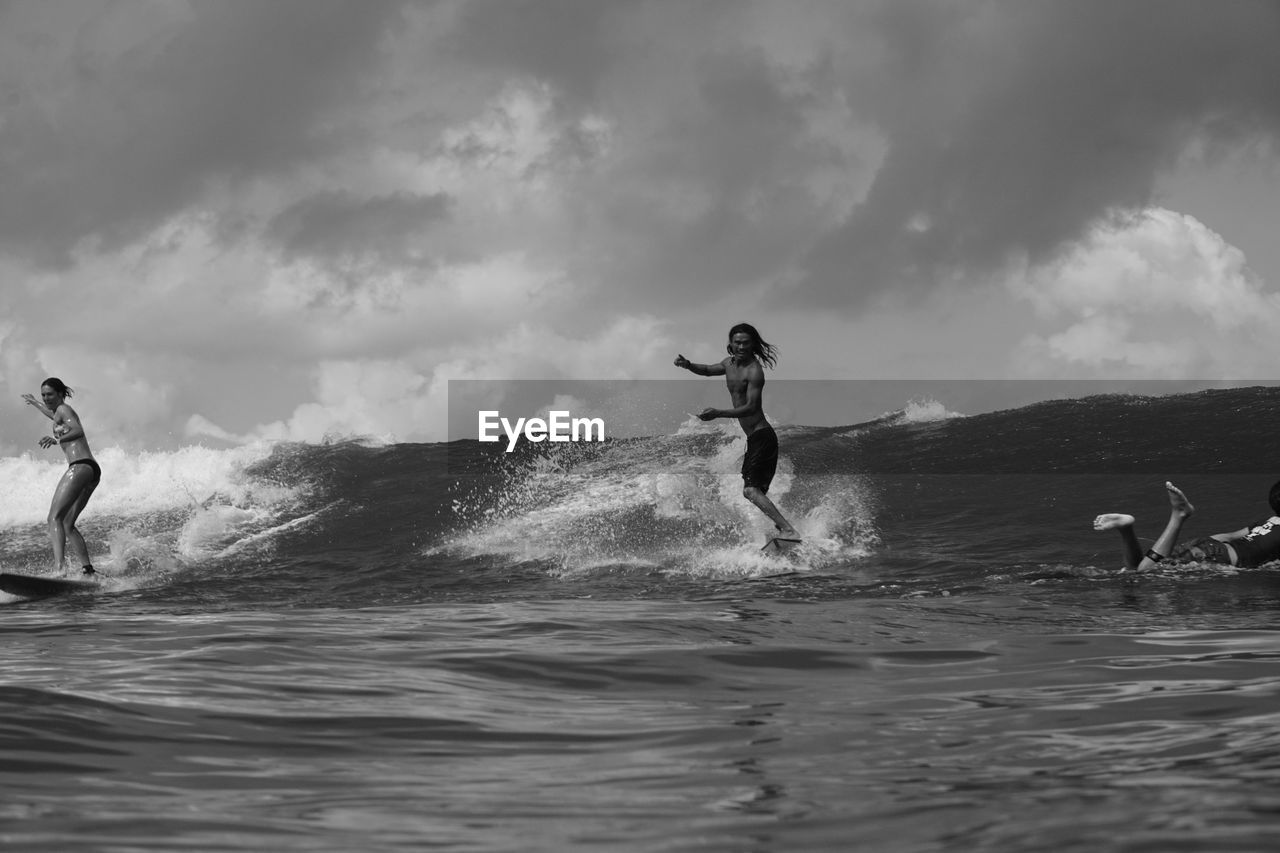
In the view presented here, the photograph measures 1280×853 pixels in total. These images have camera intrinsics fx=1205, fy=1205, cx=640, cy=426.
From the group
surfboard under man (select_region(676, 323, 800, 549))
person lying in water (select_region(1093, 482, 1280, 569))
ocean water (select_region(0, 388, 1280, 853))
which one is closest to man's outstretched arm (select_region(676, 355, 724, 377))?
surfboard under man (select_region(676, 323, 800, 549))

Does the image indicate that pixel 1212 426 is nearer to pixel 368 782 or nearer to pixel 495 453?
pixel 495 453

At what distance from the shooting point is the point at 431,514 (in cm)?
1680

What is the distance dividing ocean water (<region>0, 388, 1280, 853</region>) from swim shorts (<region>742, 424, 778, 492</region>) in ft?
2.42

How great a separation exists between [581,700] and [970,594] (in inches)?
199

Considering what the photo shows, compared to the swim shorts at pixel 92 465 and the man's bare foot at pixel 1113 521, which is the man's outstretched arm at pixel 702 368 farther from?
the swim shorts at pixel 92 465

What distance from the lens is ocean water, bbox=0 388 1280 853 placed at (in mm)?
2965

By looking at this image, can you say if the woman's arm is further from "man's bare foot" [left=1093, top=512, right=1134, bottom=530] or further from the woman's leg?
"man's bare foot" [left=1093, top=512, right=1134, bottom=530]

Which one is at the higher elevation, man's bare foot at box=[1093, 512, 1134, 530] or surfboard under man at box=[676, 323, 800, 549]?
surfboard under man at box=[676, 323, 800, 549]

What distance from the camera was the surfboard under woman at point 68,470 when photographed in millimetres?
12523

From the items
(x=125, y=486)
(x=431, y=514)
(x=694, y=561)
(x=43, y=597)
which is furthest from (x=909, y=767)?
(x=125, y=486)

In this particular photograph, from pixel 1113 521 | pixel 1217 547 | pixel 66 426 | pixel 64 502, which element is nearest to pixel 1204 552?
pixel 1217 547

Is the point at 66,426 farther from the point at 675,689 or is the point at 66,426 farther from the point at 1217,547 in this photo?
the point at 1217,547

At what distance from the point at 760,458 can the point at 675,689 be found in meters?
6.98

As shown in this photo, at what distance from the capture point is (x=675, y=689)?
5195 mm
